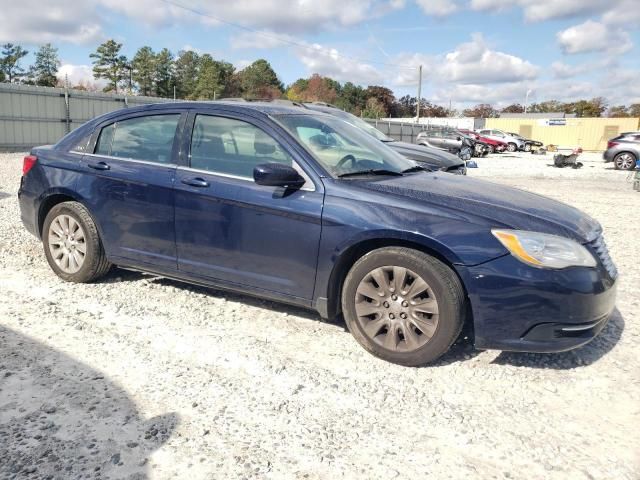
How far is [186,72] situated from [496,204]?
81.1 m

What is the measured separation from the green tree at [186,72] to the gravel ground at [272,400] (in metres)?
72.4

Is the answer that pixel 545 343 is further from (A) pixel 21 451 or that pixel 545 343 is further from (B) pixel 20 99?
(B) pixel 20 99

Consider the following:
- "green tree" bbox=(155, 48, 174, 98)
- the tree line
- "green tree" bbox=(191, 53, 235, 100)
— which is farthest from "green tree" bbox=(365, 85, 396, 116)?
"green tree" bbox=(155, 48, 174, 98)

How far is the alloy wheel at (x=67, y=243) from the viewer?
4535 millimetres

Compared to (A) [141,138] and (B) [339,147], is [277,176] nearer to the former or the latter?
(B) [339,147]

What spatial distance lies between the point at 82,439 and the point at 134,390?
46 cm

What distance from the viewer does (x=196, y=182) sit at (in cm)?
391

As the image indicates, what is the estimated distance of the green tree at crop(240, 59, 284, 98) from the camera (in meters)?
73.2

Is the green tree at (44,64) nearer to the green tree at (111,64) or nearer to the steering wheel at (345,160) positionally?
the green tree at (111,64)

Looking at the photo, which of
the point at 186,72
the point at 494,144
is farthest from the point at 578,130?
the point at 186,72

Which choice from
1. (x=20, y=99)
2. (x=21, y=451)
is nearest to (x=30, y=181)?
(x=21, y=451)

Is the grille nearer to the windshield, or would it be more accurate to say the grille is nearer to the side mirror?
the windshield

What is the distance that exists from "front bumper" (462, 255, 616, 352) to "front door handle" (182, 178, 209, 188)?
1954 millimetres

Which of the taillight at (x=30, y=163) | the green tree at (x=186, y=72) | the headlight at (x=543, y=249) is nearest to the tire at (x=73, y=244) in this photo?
the taillight at (x=30, y=163)
